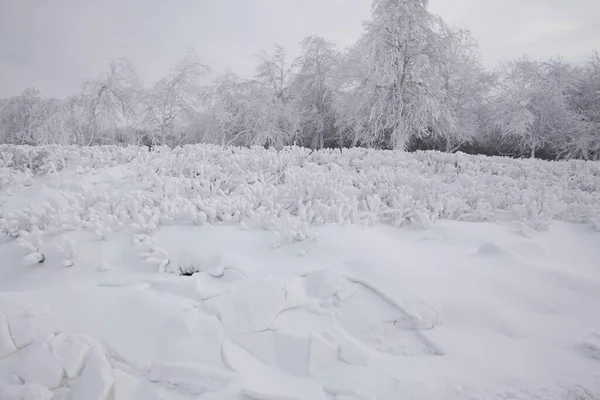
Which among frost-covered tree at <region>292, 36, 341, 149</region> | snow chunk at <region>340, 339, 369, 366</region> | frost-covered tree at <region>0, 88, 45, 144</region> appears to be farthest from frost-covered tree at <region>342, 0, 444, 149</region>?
frost-covered tree at <region>0, 88, 45, 144</region>

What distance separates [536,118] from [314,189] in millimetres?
24412

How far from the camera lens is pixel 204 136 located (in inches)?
814

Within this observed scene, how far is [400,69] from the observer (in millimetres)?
14969

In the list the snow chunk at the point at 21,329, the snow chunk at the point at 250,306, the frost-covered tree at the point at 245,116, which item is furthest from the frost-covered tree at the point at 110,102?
the snow chunk at the point at 250,306

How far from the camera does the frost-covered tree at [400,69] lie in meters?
15.0

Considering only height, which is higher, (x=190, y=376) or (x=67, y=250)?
(x=67, y=250)

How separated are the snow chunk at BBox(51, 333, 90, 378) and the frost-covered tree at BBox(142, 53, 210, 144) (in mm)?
20569

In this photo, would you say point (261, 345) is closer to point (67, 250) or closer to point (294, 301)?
point (294, 301)

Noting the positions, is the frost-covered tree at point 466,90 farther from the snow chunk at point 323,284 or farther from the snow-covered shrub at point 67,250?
the snow-covered shrub at point 67,250

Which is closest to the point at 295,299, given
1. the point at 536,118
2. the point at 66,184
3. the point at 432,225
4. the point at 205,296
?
the point at 205,296

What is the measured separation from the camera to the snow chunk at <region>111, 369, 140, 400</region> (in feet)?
5.54

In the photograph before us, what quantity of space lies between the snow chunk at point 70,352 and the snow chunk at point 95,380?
2.2 inches

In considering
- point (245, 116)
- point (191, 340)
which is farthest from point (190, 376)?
point (245, 116)

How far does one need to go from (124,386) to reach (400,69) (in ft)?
52.2
